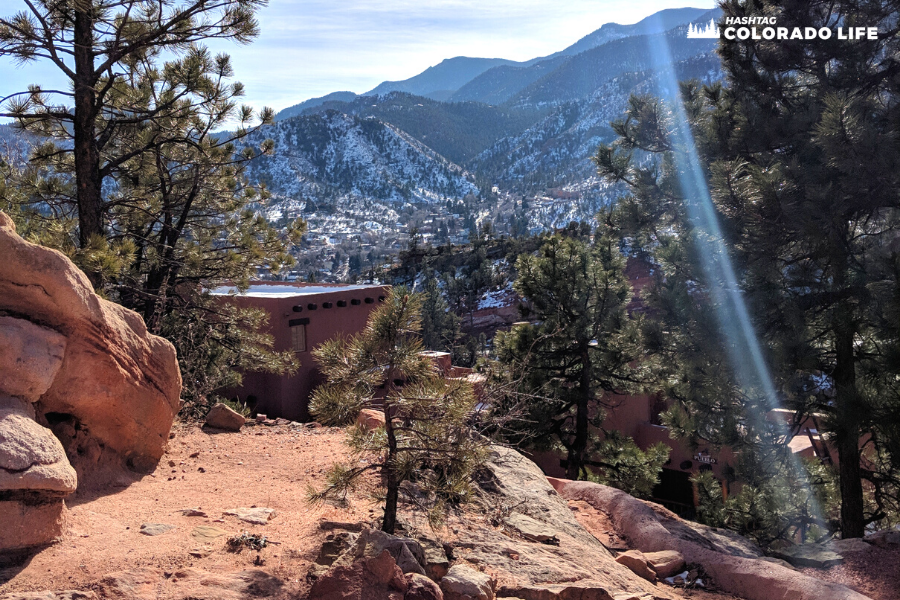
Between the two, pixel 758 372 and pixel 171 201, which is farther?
pixel 171 201

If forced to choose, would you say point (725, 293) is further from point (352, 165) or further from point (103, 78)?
point (352, 165)

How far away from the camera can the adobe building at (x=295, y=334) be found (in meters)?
13.5

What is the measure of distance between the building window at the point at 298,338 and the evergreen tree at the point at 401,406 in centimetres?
1053

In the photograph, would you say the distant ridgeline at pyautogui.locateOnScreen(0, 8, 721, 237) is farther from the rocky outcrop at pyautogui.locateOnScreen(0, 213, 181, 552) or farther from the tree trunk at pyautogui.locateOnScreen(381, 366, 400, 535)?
the tree trunk at pyautogui.locateOnScreen(381, 366, 400, 535)

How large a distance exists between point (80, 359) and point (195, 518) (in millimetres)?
1240

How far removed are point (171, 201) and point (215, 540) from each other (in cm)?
608

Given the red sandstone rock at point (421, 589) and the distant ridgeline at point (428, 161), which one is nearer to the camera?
the red sandstone rock at point (421, 589)

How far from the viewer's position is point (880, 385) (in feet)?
21.5

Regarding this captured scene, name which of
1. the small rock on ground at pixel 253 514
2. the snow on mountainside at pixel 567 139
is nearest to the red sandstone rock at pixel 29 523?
the small rock on ground at pixel 253 514

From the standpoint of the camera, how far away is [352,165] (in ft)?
442

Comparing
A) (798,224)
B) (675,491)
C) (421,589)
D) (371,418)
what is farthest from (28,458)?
(675,491)

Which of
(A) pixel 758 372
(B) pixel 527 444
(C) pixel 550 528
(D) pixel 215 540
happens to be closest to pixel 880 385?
(A) pixel 758 372

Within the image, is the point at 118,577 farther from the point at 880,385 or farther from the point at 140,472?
the point at 880,385

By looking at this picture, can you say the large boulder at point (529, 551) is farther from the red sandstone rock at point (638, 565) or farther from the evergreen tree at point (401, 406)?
the evergreen tree at point (401, 406)
